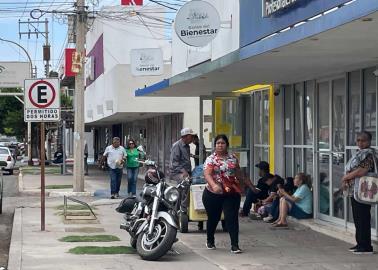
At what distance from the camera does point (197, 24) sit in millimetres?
12359

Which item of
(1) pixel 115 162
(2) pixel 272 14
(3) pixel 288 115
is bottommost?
(1) pixel 115 162

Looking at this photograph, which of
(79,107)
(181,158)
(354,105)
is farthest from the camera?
(79,107)

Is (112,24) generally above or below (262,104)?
above

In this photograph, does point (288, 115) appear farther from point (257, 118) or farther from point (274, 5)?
point (274, 5)

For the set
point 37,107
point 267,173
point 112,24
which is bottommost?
point 267,173

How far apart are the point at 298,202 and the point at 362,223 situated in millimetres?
3111

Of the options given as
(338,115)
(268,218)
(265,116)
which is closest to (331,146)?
(338,115)

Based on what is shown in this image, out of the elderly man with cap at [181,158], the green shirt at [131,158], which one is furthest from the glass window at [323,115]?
the green shirt at [131,158]

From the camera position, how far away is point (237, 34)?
1251 cm

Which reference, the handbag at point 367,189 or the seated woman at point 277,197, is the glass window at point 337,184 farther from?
the handbag at point 367,189

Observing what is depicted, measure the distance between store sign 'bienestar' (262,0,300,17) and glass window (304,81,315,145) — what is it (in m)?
2.82

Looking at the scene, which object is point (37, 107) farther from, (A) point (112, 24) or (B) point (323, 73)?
(A) point (112, 24)

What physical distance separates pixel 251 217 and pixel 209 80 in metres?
2.75

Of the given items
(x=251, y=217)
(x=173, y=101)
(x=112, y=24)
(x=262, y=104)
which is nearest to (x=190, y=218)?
(x=251, y=217)
